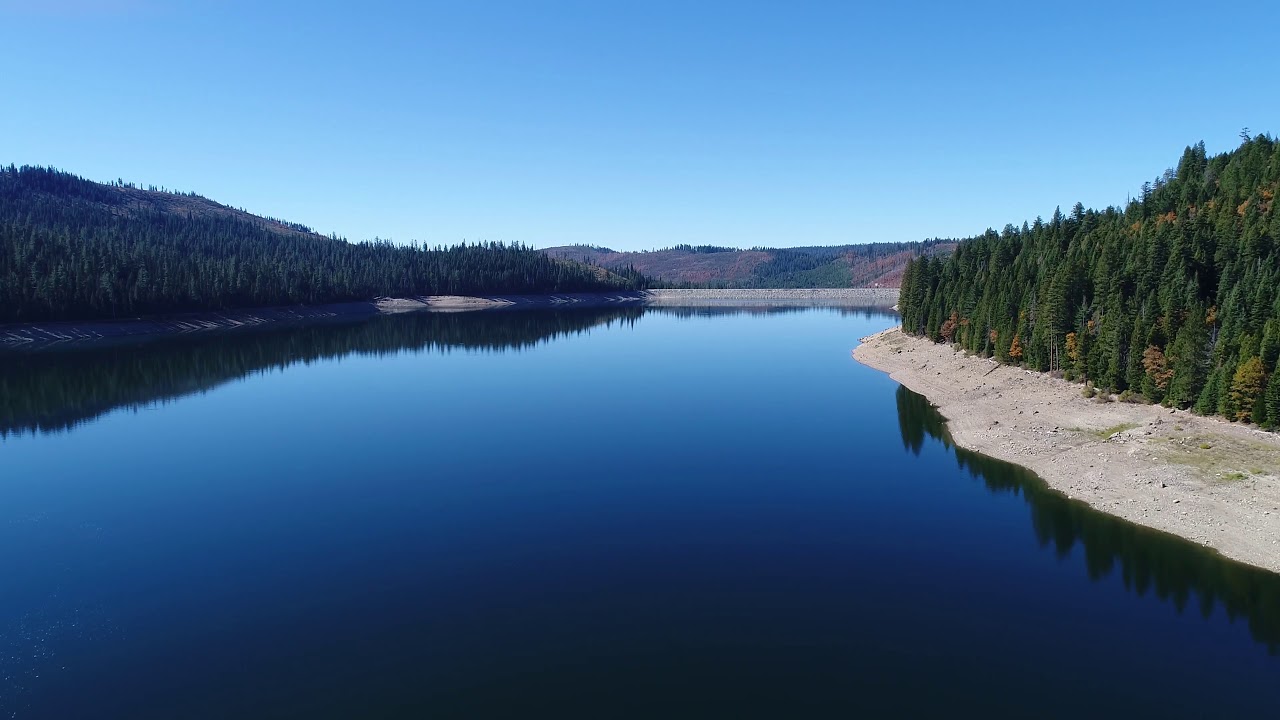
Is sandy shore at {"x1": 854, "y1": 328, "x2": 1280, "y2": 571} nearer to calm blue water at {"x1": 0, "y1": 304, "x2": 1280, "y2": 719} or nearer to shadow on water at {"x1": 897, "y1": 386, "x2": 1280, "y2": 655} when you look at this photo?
shadow on water at {"x1": 897, "y1": 386, "x2": 1280, "y2": 655}

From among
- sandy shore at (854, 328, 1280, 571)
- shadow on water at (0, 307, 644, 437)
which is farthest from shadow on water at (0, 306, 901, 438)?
sandy shore at (854, 328, 1280, 571)

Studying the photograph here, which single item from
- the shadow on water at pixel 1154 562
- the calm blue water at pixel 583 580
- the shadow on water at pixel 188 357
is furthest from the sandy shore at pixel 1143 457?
the shadow on water at pixel 188 357

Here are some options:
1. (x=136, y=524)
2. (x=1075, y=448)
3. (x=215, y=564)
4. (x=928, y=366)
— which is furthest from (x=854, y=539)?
(x=928, y=366)

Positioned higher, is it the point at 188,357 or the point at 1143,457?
the point at 188,357

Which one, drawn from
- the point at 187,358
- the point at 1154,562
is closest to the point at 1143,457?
the point at 1154,562

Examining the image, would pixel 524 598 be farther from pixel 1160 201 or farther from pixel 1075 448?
pixel 1160 201

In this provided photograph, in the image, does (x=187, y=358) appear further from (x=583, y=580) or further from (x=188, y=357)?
(x=583, y=580)
